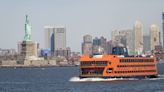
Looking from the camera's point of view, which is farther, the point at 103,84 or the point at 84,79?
the point at 84,79

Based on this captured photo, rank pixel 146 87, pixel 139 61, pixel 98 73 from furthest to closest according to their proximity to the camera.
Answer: pixel 139 61
pixel 98 73
pixel 146 87

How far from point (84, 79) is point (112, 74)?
6187 millimetres

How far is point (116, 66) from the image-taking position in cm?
15675

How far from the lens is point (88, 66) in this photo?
154 metres

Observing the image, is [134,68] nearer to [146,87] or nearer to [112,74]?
[112,74]

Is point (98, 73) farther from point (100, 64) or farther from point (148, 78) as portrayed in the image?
point (148, 78)

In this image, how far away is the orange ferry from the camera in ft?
506

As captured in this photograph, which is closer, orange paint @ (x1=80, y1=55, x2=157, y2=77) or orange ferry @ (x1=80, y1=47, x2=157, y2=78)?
orange paint @ (x1=80, y1=55, x2=157, y2=77)

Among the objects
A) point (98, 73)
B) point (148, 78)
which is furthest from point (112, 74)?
point (148, 78)

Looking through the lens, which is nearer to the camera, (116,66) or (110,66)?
(110,66)

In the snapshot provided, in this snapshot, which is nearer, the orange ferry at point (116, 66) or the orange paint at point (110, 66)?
the orange paint at point (110, 66)

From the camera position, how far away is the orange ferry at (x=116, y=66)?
154375mm

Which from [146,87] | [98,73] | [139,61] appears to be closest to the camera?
[146,87]

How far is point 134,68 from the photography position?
536 ft
